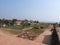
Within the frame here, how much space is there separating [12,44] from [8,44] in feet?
1.50

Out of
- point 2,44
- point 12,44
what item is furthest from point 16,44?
point 2,44

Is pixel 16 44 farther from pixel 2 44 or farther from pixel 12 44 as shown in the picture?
pixel 2 44

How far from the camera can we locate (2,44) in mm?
17812

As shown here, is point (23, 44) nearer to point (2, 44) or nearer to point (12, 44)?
point (12, 44)

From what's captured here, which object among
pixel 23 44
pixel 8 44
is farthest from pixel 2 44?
pixel 23 44

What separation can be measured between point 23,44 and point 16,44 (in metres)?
0.81

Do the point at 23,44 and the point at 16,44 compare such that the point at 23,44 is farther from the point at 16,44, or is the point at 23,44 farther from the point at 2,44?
the point at 2,44

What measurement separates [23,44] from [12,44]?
1.27m

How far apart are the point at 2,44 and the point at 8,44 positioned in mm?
679

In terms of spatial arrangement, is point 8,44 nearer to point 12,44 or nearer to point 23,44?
point 12,44

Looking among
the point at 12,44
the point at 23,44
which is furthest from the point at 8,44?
the point at 23,44

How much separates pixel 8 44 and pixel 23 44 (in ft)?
5.64

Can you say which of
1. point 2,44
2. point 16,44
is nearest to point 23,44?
point 16,44

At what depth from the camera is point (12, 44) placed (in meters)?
18.0
